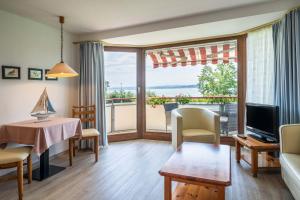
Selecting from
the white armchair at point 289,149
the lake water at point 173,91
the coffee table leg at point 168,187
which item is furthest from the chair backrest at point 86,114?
the white armchair at point 289,149

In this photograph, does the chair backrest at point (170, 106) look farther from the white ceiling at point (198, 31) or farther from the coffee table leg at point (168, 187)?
the coffee table leg at point (168, 187)

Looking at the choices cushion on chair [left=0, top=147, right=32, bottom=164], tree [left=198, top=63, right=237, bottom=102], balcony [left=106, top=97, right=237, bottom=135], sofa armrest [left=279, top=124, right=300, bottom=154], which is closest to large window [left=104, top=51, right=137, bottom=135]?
balcony [left=106, top=97, right=237, bottom=135]

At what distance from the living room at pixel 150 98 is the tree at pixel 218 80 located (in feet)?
0.07

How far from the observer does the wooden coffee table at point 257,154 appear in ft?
8.55

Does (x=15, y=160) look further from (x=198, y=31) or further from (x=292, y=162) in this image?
(x=198, y=31)

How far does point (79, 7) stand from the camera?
287cm

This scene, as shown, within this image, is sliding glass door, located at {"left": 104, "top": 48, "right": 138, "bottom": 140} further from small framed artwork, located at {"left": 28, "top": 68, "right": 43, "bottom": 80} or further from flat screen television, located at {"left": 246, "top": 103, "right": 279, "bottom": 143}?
flat screen television, located at {"left": 246, "top": 103, "right": 279, "bottom": 143}

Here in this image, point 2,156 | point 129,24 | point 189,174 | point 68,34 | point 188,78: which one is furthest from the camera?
point 188,78

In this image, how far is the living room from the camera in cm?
229

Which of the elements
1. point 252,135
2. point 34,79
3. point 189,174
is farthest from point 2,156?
point 252,135

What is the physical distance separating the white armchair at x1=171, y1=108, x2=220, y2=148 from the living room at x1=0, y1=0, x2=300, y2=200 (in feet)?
0.06

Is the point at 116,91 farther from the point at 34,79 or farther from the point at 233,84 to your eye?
the point at 233,84

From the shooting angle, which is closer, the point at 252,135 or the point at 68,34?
the point at 252,135

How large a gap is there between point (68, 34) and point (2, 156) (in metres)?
2.72
